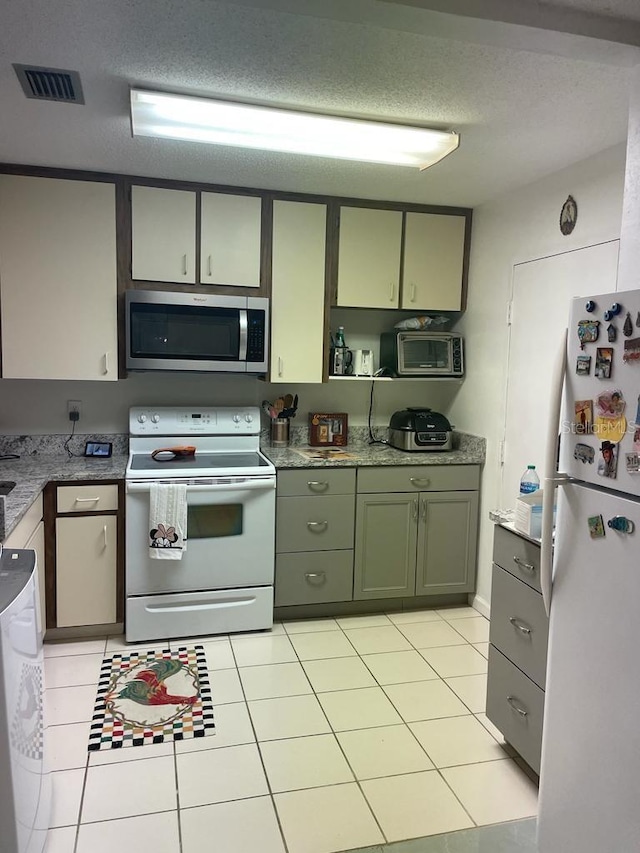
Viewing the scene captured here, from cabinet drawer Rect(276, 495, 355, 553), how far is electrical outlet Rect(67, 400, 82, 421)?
1.27m

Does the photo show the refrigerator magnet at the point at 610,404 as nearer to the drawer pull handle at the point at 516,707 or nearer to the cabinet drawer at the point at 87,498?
the drawer pull handle at the point at 516,707

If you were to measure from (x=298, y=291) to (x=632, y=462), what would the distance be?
2385 mm

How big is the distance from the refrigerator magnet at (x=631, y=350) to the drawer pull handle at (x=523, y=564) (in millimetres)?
955

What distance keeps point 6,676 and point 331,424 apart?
8.64ft

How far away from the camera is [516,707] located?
231 centimetres

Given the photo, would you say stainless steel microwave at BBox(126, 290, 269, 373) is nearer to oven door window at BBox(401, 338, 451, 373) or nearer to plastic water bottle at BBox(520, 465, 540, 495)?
oven door window at BBox(401, 338, 451, 373)

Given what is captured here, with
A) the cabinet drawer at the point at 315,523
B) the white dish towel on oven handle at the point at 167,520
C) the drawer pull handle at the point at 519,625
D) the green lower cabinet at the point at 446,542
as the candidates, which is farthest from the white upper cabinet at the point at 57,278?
the drawer pull handle at the point at 519,625

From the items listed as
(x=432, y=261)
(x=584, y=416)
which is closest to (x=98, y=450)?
(x=432, y=261)

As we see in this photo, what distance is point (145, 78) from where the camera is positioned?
2.10 meters

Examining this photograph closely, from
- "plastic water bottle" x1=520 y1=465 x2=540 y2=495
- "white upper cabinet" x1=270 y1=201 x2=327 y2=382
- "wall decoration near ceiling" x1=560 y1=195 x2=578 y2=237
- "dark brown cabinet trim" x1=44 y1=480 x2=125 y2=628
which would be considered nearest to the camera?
"plastic water bottle" x1=520 y1=465 x2=540 y2=495

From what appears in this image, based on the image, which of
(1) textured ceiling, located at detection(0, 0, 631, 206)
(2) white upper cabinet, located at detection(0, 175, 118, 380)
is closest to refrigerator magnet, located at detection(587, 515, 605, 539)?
(1) textured ceiling, located at detection(0, 0, 631, 206)

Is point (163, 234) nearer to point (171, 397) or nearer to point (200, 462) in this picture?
point (171, 397)

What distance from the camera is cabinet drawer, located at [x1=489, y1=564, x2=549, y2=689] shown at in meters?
2.19

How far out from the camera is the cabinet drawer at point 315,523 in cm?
343
